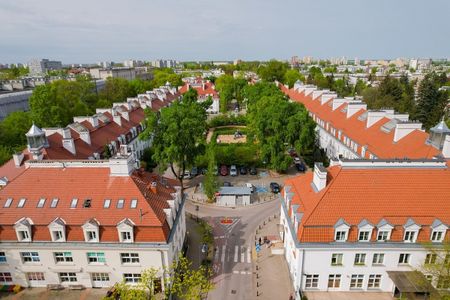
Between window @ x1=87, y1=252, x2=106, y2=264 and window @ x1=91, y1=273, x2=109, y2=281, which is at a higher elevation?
window @ x1=87, y1=252, x2=106, y2=264

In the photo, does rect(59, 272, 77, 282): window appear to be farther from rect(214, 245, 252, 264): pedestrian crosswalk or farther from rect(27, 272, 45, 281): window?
rect(214, 245, 252, 264): pedestrian crosswalk

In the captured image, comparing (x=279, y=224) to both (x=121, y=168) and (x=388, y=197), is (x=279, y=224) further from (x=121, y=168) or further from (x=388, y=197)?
(x=121, y=168)

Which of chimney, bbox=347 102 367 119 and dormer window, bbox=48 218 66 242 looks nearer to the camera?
dormer window, bbox=48 218 66 242

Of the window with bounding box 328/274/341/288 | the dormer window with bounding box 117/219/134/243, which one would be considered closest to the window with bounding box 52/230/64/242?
the dormer window with bounding box 117/219/134/243

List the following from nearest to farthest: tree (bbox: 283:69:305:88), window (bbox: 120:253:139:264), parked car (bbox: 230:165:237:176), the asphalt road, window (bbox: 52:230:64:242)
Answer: window (bbox: 52:230:64:242) → window (bbox: 120:253:139:264) → the asphalt road → parked car (bbox: 230:165:237:176) → tree (bbox: 283:69:305:88)

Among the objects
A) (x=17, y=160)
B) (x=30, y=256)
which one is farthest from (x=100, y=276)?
(x=17, y=160)

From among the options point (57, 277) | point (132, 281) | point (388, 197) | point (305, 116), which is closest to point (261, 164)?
point (305, 116)

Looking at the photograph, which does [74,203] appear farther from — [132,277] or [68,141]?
[68,141]
